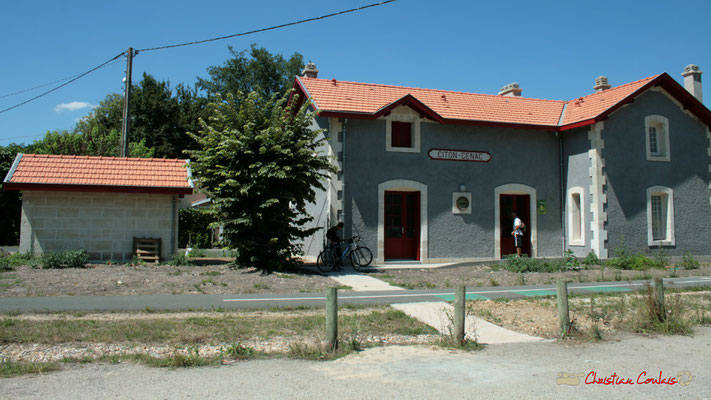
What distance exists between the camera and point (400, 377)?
5.77m

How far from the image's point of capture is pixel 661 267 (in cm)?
1714

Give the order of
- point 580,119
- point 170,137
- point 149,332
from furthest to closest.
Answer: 1. point 170,137
2. point 580,119
3. point 149,332

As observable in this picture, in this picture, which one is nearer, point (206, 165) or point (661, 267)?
point (206, 165)

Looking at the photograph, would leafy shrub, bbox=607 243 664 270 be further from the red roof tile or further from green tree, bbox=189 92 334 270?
green tree, bbox=189 92 334 270

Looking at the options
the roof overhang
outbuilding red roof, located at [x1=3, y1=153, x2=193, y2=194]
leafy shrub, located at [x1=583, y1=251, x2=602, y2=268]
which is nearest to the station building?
leafy shrub, located at [x1=583, y1=251, x2=602, y2=268]

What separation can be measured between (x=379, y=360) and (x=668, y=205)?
17.9 meters

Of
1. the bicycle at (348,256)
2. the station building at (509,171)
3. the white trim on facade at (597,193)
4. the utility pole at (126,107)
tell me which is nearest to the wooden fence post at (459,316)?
the bicycle at (348,256)

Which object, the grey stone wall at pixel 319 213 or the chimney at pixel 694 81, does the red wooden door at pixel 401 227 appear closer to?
the grey stone wall at pixel 319 213

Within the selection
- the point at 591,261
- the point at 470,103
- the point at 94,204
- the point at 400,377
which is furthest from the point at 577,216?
the point at 94,204

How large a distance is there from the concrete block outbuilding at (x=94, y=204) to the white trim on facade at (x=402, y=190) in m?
6.21

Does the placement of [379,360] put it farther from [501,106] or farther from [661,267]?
[501,106]

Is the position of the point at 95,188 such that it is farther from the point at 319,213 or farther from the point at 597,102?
the point at 597,102

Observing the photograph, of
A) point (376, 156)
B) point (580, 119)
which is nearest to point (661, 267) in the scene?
point (580, 119)

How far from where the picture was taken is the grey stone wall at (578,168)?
19.3m
